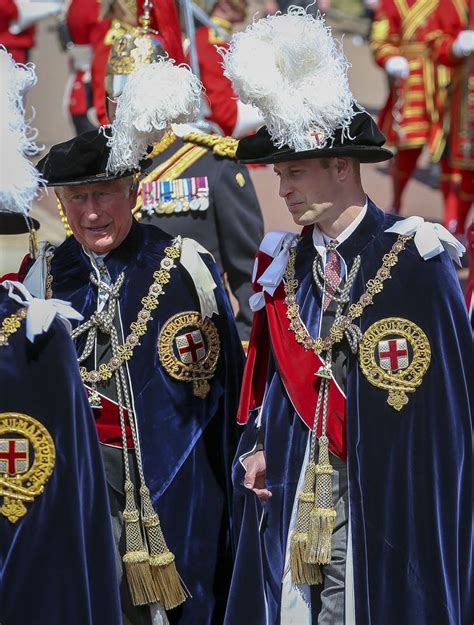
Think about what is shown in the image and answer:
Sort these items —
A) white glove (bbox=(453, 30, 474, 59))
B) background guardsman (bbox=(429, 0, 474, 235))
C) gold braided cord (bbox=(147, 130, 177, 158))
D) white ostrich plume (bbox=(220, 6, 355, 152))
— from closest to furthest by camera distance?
1. white ostrich plume (bbox=(220, 6, 355, 152))
2. gold braided cord (bbox=(147, 130, 177, 158))
3. white glove (bbox=(453, 30, 474, 59))
4. background guardsman (bbox=(429, 0, 474, 235))

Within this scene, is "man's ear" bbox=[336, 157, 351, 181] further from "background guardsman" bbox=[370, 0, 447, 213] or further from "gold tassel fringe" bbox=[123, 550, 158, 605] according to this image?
"background guardsman" bbox=[370, 0, 447, 213]

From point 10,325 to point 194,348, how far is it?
31.1 inches

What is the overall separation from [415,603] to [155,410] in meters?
1.00

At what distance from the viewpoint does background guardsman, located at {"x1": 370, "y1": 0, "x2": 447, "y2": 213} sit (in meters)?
9.54

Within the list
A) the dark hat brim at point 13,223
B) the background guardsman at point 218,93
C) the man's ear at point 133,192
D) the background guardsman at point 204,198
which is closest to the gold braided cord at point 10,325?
the dark hat brim at point 13,223

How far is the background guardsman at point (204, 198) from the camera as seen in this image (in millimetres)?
5535

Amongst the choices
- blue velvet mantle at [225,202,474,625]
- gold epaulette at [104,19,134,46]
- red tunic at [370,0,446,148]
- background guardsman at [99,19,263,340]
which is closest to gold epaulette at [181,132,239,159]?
background guardsman at [99,19,263,340]

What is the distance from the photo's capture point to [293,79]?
402 centimetres

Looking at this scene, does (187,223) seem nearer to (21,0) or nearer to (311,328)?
(311,328)

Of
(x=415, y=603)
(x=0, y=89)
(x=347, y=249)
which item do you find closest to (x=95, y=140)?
(x=0, y=89)

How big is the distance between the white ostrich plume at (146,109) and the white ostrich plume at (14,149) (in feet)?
1.05

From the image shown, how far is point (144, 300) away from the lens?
4324mm

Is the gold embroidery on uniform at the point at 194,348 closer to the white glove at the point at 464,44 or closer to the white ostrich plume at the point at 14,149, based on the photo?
the white ostrich plume at the point at 14,149

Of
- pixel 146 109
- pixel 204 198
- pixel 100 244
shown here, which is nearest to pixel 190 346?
pixel 100 244
